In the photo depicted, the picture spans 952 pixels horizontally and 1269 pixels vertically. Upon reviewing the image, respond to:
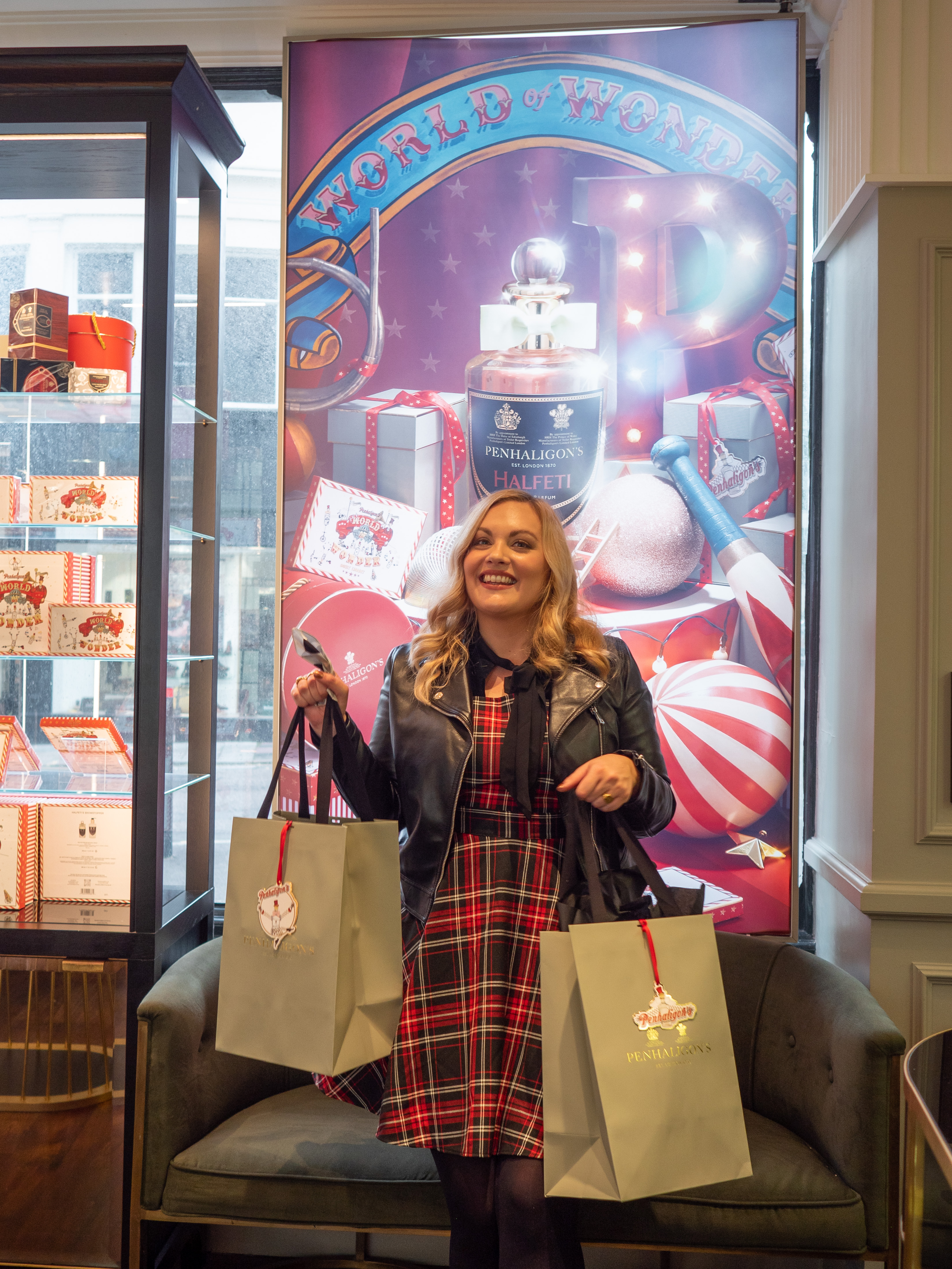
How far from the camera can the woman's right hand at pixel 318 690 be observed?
1.77 meters

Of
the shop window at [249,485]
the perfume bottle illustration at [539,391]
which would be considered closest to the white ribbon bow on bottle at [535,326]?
the perfume bottle illustration at [539,391]

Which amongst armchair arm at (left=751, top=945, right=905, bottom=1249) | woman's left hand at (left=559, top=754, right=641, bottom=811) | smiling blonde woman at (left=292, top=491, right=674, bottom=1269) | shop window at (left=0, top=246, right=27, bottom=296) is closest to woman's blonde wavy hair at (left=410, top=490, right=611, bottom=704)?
smiling blonde woman at (left=292, top=491, right=674, bottom=1269)

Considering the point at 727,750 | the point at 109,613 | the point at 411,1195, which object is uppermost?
the point at 109,613

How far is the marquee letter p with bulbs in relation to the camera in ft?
8.64

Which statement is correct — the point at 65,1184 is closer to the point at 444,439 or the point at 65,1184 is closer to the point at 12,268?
the point at 444,439

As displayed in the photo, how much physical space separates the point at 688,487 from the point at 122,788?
5.60 feet

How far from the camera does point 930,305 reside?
7.54 feet

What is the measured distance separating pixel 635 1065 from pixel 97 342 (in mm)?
2092

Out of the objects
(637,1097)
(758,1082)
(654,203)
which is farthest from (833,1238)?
(654,203)

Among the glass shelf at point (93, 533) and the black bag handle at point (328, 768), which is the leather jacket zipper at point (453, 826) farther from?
the glass shelf at point (93, 533)

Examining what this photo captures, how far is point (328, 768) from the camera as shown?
5.32ft

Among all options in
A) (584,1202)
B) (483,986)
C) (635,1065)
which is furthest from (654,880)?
(584,1202)

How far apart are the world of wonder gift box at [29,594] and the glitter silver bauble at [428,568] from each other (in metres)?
0.88

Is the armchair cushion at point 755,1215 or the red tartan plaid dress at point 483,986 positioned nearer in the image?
the red tartan plaid dress at point 483,986
